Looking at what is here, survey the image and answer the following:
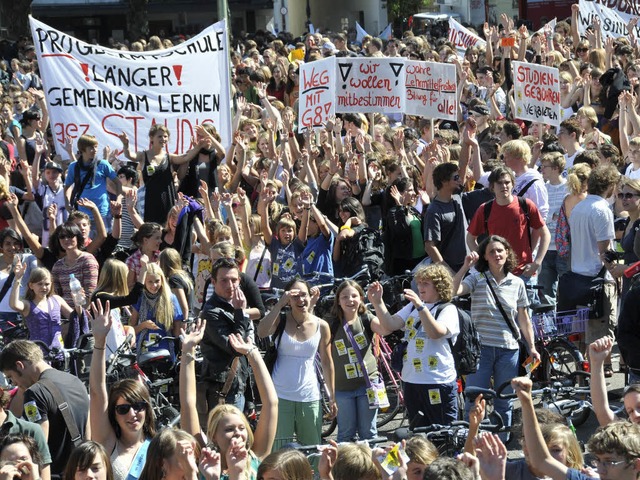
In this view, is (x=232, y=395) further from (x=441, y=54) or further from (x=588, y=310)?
(x=441, y=54)

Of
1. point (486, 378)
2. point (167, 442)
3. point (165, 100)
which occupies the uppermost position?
point (165, 100)

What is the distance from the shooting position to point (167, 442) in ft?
18.8

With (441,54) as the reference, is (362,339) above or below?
below

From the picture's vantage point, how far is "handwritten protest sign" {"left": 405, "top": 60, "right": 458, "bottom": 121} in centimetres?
1405

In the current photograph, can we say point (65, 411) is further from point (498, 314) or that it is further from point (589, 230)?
point (589, 230)

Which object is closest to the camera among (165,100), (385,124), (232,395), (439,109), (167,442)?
(167,442)

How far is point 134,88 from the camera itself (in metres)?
13.1

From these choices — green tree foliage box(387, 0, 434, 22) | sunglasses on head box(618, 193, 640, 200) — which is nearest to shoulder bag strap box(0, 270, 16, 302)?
sunglasses on head box(618, 193, 640, 200)

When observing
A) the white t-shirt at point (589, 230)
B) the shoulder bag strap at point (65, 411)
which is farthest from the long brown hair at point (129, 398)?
the white t-shirt at point (589, 230)

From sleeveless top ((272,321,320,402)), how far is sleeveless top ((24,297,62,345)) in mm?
1998

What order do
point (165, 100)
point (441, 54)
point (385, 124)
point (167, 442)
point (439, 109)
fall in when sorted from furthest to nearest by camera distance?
point (441, 54)
point (385, 124)
point (439, 109)
point (165, 100)
point (167, 442)

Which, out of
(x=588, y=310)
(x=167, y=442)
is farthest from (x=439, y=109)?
(x=167, y=442)

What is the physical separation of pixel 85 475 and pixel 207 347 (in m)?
2.60

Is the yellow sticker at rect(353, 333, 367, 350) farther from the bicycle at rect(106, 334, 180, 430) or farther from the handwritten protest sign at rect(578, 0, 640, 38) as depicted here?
the handwritten protest sign at rect(578, 0, 640, 38)
